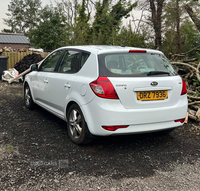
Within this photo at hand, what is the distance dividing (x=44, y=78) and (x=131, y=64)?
2.17 meters

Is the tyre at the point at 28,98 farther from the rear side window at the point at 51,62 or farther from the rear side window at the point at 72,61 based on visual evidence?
the rear side window at the point at 72,61

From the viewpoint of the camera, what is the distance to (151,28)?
1180 cm

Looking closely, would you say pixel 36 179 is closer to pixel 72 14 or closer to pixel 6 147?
pixel 6 147

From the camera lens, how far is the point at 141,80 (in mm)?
3410

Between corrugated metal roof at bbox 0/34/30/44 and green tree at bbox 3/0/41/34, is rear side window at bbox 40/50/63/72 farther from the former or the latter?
green tree at bbox 3/0/41/34

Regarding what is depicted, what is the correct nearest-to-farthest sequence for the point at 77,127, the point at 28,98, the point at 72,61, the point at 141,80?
the point at 141,80
the point at 77,127
the point at 72,61
the point at 28,98

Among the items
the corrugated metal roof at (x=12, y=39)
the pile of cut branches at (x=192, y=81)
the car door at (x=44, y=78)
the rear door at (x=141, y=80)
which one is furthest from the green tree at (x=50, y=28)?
the rear door at (x=141, y=80)

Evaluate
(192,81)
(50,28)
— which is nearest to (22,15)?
(50,28)

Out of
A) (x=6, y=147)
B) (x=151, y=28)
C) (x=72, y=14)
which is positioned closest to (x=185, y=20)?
(x=151, y=28)

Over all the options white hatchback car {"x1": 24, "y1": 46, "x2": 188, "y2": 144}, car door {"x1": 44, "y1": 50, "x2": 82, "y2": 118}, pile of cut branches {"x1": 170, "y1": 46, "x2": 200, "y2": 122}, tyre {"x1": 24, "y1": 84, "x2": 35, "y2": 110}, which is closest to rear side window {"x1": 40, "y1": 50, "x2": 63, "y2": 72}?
car door {"x1": 44, "y1": 50, "x2": 82, "y2": 118}

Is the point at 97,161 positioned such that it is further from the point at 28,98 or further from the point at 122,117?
the point at 28,98

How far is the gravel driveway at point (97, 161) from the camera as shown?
2.84m

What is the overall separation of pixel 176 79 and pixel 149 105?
69 cm

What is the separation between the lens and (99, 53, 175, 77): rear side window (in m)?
3.49
